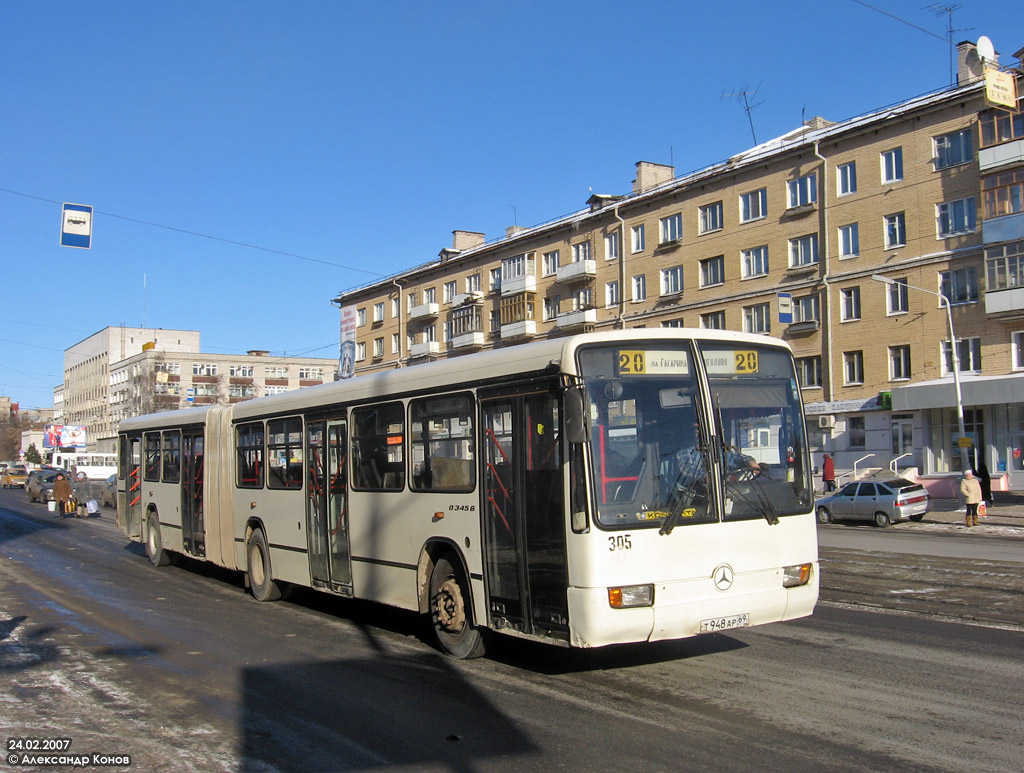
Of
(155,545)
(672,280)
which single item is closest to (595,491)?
(155,545)

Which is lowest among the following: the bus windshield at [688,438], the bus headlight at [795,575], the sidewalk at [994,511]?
the sidewalk at [994,511]

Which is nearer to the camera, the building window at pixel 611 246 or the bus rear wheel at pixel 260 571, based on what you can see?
the bus rear wheel at pixel 260 571

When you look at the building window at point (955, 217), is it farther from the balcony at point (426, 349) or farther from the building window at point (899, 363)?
the balcony at point (426, 349)

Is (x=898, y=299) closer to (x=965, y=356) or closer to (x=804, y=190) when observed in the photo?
(x=965, y=356)

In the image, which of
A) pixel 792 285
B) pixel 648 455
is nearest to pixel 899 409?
pixel 792 285

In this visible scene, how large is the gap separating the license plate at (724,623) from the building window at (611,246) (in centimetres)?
4882

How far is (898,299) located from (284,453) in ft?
116

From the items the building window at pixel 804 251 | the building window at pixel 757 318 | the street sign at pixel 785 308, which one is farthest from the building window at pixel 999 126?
the building window at pixel 757 318

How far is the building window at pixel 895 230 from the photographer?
40.8 m

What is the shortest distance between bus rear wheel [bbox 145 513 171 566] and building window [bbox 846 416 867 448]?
33559 millimetres

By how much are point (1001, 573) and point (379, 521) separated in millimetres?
10125

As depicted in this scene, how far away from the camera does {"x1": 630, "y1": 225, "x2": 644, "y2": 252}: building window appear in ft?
176

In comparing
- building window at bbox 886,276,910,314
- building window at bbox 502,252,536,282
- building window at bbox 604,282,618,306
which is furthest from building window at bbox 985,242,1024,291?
building window at bbox 502,252,536,282

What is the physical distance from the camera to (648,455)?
7.19 meters
